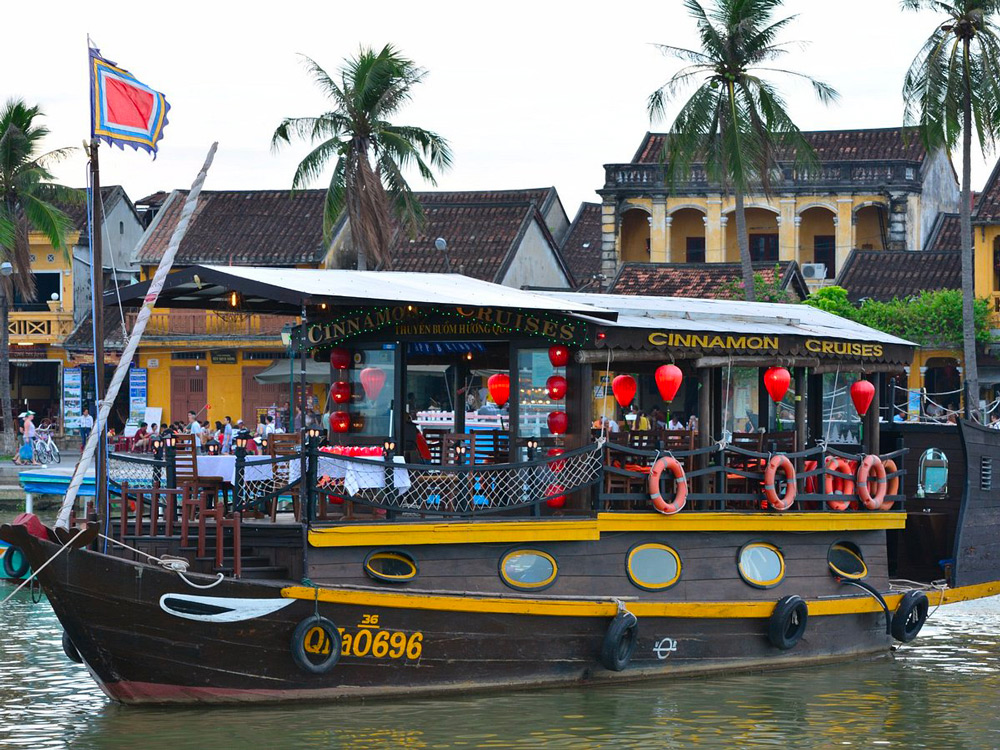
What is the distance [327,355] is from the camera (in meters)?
16.0

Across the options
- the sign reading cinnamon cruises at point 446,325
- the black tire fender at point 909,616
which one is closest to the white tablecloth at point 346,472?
the sign reading cinnamon cruises at point 446,325

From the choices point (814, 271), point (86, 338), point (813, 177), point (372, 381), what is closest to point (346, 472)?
point (372, 381)

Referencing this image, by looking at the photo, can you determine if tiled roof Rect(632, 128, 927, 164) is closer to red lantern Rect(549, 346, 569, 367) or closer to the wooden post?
the wooden post

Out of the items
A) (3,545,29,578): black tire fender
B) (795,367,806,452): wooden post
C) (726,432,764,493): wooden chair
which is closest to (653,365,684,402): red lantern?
(726,432,764,493): wooden chair

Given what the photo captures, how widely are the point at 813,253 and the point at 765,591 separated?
29.0 metres

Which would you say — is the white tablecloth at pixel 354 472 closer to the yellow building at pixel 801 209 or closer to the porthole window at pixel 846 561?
the porthole window at pixel 846 561

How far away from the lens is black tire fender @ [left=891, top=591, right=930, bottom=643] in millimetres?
16094

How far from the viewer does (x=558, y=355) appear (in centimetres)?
1429

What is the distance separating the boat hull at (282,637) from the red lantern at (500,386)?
2.78m

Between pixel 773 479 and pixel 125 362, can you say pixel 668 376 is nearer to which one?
pixel 773 479

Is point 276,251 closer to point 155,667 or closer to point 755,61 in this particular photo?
point 755,61

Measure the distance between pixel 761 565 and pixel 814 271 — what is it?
1075 inches

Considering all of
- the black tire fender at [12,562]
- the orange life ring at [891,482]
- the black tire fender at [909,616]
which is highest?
the orange life ring at [891,482]

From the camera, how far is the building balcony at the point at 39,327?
1714 inches
